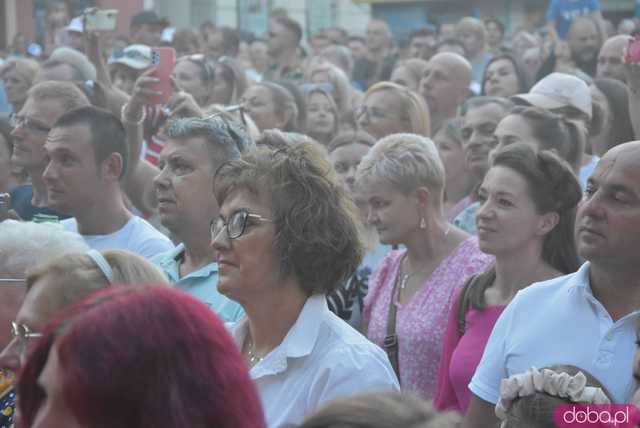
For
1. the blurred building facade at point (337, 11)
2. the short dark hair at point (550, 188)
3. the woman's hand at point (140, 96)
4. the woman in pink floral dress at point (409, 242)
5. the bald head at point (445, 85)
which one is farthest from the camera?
the blurred building facade at point (337, 11)

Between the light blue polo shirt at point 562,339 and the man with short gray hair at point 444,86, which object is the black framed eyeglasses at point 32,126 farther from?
the light blue polo shirt at point 562,339

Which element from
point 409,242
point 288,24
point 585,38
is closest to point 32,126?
point 409,242

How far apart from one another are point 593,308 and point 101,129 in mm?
3082

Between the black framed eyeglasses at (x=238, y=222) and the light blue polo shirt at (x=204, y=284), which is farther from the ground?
the black framed eyeglasses at (x=238, y=222)

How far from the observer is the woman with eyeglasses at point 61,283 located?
312 centimetres

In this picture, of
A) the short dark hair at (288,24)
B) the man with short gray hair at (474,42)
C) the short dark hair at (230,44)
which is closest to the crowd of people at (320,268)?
the short dark hair at (288,24)

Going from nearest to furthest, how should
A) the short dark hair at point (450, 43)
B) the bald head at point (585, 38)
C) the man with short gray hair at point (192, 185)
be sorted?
the man with short gray hair at point (192, 185) → the bald head at point (585, 38) → the short dark hair at point (450, 43)

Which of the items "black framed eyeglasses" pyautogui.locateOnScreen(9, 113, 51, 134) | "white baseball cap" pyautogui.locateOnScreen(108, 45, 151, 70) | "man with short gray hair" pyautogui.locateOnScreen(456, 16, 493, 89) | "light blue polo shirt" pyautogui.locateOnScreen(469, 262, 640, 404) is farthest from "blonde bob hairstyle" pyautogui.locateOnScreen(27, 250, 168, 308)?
"man with short gray hair" pyautogui.locateOnScreen(456, 16, 493, 89)

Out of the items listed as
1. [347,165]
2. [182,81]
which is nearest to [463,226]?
[347,165]

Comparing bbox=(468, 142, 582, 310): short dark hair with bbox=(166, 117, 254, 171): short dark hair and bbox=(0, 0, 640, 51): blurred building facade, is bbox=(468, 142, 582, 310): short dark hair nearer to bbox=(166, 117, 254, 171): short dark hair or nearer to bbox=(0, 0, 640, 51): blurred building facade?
bbox=(166, 117, 254, 171): short dark hair

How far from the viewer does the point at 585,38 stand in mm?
10227

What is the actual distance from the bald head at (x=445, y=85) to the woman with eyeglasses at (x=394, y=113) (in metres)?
1.23

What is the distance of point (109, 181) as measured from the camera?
221 inches

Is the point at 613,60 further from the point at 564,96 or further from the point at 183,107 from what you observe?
the point at 183,107
